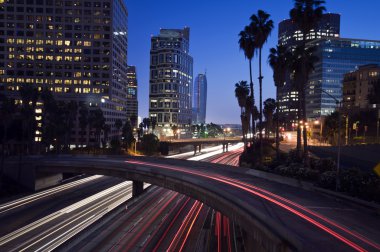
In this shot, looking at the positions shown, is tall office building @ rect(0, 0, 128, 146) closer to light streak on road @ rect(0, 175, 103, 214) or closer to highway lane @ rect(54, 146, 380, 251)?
light streak on road @ rect(0, 175, 103, 214)

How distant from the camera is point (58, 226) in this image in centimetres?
3962

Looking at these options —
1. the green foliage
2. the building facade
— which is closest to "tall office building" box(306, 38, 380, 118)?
the building facade

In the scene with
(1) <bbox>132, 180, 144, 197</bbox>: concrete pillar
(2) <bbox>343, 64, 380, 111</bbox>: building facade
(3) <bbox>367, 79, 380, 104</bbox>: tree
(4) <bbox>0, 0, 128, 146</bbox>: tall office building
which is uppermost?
(4) <bbox>0, 0, 128, 146</bbox>: tall office building

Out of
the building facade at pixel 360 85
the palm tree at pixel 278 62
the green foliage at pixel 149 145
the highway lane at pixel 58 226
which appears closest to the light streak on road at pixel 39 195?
the highway lane at pixel 58 226

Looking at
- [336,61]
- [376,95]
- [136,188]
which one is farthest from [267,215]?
[336,61]

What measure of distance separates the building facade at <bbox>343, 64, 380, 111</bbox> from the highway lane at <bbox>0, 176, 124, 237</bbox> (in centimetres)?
8934

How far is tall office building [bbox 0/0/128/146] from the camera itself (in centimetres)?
13562

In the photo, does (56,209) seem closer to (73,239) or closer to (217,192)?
(73,239)

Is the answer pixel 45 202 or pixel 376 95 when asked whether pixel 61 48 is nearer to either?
pixel 45 202

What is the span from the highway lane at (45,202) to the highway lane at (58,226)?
2.55 metres

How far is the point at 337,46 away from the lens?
609 ft

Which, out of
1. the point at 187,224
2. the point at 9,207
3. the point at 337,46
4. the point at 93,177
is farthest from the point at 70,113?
the point at 337,46

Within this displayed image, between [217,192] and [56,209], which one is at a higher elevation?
[217,192]

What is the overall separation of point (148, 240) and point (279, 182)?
1538 cm
